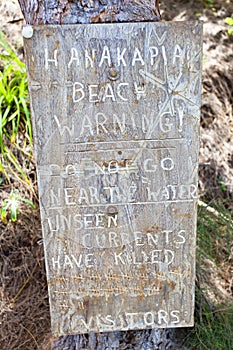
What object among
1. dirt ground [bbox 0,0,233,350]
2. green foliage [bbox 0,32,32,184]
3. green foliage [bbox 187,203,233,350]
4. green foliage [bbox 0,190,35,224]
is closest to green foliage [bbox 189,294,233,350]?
green foliage [bbox 187,203,233,350]

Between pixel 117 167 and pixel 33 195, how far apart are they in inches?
47.1

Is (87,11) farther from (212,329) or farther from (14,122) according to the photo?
(212,329)

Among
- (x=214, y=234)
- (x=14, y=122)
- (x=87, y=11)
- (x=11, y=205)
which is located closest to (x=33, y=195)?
(x=11, y=205)

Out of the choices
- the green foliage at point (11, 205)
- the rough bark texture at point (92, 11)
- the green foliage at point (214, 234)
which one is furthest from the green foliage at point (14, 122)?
the rough bark texture at point (92, 11)

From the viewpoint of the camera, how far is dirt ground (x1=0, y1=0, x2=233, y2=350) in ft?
7.84

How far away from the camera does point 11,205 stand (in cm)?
264

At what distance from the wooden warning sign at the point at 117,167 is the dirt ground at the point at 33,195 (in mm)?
559

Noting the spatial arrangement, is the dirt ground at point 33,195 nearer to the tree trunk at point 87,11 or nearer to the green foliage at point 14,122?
the green foliage at point 14,122

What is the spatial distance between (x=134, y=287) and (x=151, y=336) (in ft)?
1.26

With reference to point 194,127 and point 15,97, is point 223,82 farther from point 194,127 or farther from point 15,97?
point 194,127

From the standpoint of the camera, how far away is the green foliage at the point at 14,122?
2.77m

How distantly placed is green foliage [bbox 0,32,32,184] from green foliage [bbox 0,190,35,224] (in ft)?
0.39

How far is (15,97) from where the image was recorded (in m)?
2.81

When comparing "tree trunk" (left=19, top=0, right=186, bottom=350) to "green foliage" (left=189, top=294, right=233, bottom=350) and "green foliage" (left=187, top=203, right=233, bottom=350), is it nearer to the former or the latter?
"green foliage" (left=187, top=203, right=233, bottom=350)
